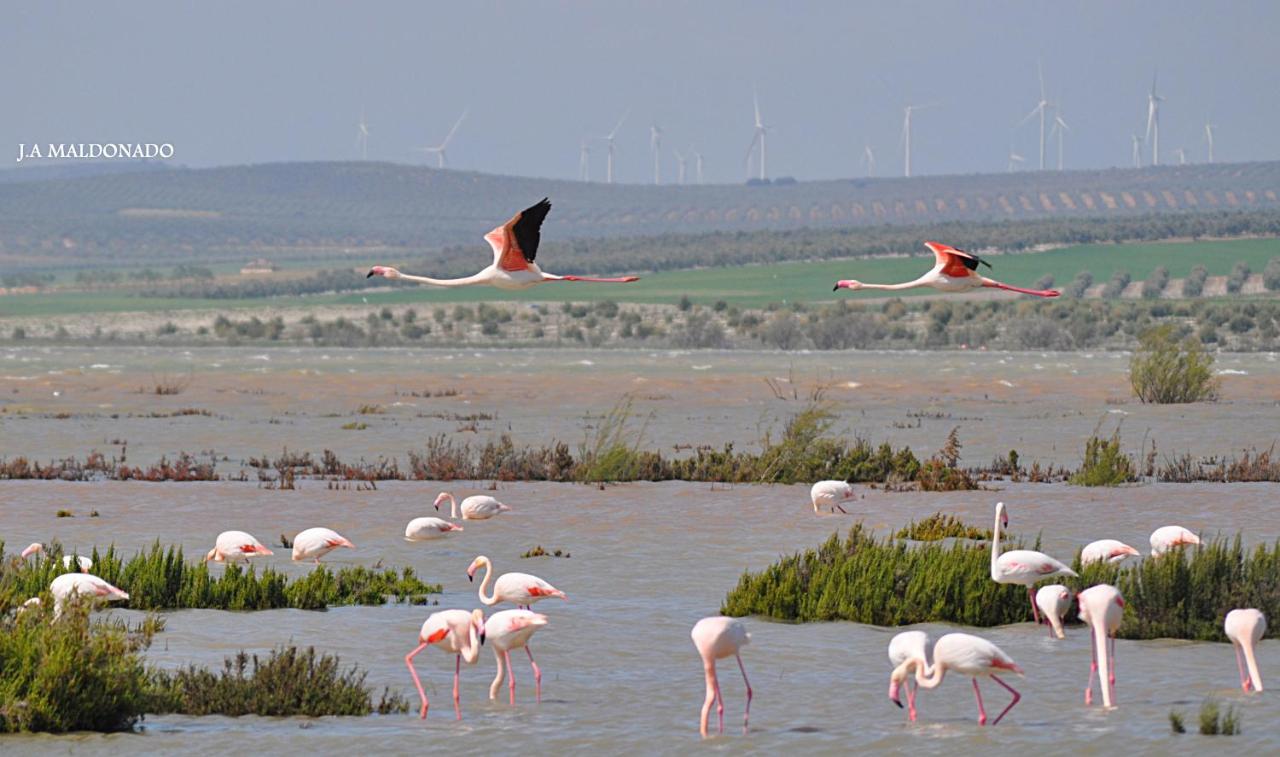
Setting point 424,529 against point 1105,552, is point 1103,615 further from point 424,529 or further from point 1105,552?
point 424,529

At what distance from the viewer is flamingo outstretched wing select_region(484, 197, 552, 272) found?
14445mm

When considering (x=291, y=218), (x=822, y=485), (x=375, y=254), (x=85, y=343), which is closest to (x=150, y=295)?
(x=85, y=343)

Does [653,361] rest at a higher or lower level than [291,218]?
→ lower

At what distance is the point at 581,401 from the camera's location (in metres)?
36.1

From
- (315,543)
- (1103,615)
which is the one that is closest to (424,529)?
(315,543)

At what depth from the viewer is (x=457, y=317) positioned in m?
70.5

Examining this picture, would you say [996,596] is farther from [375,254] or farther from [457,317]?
[375,254]

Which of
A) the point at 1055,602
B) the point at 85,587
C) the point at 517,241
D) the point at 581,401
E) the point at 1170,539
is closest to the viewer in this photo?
the point at 85,587

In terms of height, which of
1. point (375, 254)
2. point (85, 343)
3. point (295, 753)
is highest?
point (375, 254)

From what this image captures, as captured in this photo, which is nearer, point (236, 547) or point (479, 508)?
Result: point (236, 547)

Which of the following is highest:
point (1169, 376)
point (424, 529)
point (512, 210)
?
point (512, 210)

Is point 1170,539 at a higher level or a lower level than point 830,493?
lower

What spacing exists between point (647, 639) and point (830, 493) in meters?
6.01

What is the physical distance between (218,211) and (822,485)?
179297 mm
